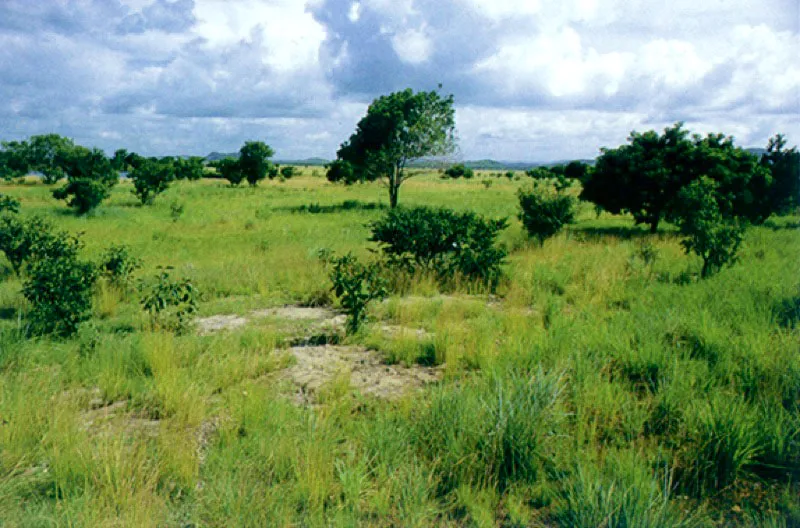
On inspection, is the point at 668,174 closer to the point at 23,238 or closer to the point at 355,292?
the point at 355,292

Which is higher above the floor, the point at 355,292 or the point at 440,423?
the point at 355,292

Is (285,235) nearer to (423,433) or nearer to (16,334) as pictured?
(16,334)

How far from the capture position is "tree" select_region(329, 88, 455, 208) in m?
28.3

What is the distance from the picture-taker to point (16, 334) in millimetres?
6195

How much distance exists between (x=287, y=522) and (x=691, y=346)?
15.4ft

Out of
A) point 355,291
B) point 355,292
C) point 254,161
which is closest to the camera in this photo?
point 355,291

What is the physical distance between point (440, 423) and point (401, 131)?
2603 cm

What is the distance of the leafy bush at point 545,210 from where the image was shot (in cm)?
1515

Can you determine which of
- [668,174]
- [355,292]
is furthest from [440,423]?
[668,174]

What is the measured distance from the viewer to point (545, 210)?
50.0ft

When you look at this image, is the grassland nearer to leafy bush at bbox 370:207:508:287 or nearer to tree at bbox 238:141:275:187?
leafy bush at bbox 370:207:508:287

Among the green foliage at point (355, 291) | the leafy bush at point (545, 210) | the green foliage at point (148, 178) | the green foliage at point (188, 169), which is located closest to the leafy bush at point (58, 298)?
the green foliage at point (355, 291)

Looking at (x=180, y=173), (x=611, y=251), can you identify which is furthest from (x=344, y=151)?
(x=180, y=173)

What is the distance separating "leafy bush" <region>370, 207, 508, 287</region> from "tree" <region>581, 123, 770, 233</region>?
9055mm
